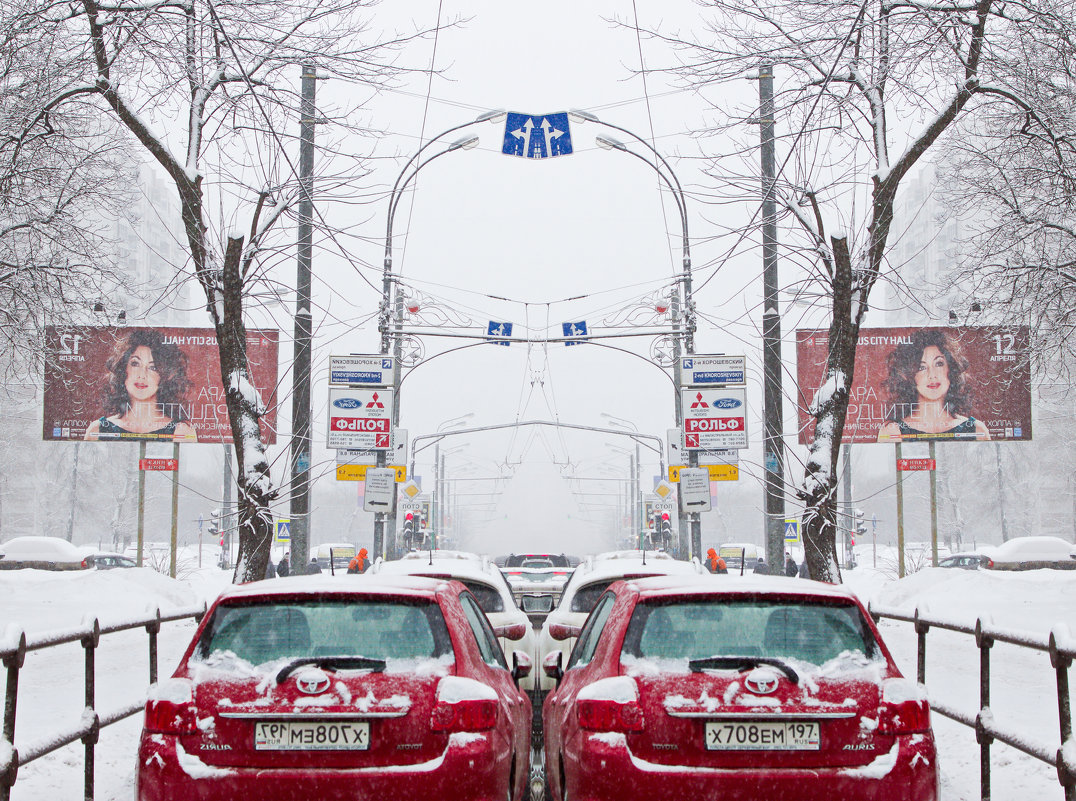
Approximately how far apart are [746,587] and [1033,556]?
36655 millimetres

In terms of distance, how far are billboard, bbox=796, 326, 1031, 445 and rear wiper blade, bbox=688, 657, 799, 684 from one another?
29.6 metres

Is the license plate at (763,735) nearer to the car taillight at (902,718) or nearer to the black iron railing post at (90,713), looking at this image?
the car taillight at (902,718)

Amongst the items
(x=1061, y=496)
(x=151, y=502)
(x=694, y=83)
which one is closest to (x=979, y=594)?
(x=694, y=83)

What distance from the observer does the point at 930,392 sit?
110 ft

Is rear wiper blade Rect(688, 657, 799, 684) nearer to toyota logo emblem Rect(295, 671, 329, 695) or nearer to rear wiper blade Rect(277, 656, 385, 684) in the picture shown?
rear wiper blade Rect(277, 656, 385, 684)

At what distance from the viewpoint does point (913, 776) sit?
469 centimetres

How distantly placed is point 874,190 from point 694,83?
225 centimetres

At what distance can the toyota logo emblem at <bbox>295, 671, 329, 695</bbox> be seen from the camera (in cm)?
472

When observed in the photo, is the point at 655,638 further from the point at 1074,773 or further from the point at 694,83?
the point at 694,83

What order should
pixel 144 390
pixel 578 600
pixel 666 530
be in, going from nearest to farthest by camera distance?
1. pixel 578 600
2. pixel 144 390
3. pixel 666 530

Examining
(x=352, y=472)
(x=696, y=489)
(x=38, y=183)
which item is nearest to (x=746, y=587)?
(x=38, y=183)

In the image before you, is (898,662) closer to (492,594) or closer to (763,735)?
(492,594)

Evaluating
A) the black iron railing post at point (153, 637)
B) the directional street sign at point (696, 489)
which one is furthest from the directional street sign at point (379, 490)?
the black iron railing post at point (153, 637)

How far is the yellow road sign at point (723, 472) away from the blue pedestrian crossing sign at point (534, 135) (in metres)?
7.41
